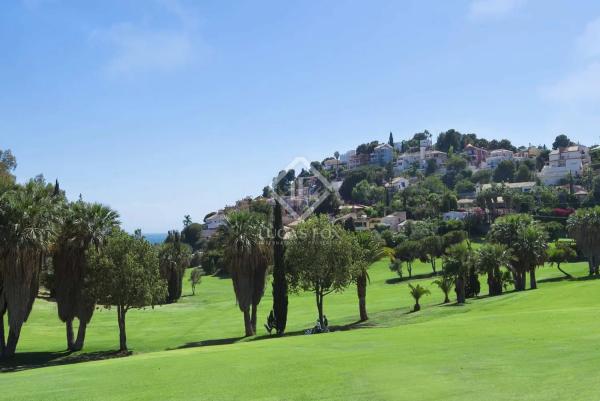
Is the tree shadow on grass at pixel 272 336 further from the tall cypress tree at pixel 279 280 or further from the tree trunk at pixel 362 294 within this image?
the tree trunk at pixel 362 294

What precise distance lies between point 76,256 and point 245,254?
1225 cm

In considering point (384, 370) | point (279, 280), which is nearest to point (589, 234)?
point (279, 280)

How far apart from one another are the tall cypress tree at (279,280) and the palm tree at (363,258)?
18.5 ft

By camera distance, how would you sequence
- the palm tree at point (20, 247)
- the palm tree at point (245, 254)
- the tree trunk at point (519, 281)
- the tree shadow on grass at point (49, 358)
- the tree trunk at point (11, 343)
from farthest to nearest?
the tree trunk at point (519, 281) < the palm tree at point (245, 254) < the tree trunk at point (11, 343) < the palm tree at point (20, 247) < the tree shadow on grass at point (49, 358)

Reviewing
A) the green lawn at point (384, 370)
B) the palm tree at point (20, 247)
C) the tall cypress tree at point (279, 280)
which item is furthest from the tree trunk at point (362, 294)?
the palm tree at point (20, 247)

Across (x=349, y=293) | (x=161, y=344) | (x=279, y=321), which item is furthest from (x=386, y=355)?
(x=349, y=293)

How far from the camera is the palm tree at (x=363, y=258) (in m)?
44.1

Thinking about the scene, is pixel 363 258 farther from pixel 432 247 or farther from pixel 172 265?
pixel 432 247

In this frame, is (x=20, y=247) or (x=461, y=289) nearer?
(x=20, y=247)

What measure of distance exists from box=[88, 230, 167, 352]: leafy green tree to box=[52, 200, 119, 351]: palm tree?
4.32ft

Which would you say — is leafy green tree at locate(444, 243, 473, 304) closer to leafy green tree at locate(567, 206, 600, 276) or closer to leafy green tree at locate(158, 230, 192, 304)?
leafy green tree at locate(567, 206, 600, 276)

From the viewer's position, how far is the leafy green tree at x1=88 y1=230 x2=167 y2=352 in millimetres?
37219

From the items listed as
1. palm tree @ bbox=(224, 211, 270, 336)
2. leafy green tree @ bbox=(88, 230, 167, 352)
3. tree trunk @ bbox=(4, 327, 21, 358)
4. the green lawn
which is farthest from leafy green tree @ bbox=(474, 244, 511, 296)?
tree trunk @ bbox=(4, 327, 21, 358)

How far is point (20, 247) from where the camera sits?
35.1m
